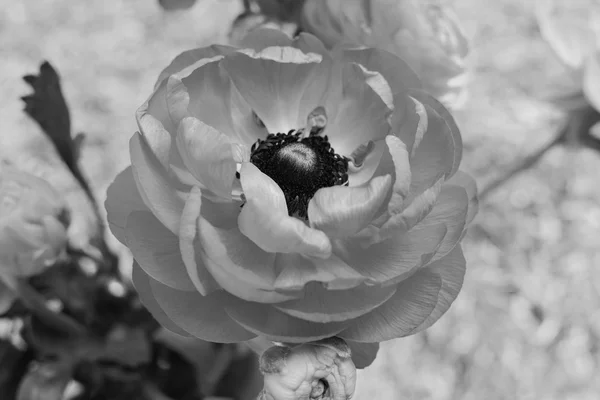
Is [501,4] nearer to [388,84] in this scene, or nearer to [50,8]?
[50,8]

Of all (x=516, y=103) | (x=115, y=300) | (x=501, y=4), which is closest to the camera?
(x=115, y=300)

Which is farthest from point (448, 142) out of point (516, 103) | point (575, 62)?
point (516, 103)

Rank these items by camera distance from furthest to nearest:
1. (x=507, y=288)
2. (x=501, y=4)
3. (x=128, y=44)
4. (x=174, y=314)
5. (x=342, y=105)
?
(x=501, y=4) < (x=128, y=44) < (x=507, y=288) < (x=342, y=105) < (x=174, y=314)

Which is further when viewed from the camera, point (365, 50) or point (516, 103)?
point (516, 103)

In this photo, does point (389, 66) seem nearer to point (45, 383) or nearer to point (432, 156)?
point (432, 156)

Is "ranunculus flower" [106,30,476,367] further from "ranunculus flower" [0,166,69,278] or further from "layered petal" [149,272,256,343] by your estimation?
"ranunculus flower" [0,166,69,278]

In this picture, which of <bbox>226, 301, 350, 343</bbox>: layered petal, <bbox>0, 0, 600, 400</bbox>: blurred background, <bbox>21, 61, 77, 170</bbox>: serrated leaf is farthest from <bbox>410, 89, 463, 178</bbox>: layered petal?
<bbox>0, 0, 600, 400</bbox>: blurred background

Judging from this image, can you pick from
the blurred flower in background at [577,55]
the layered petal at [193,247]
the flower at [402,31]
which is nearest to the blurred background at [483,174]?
the blurred flower in background at [577,55]

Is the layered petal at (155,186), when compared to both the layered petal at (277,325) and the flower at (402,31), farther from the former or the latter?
the flower at (402,31)
